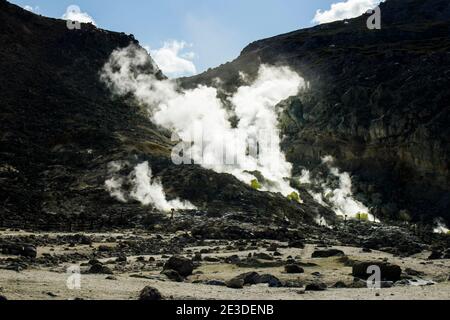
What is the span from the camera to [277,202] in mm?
54219

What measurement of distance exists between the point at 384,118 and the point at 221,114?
3179 centimetres

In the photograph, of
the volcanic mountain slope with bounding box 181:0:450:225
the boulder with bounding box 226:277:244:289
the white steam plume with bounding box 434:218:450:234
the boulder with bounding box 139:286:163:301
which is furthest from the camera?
the volcanic mountain slope with bounding box 181:0:450:225

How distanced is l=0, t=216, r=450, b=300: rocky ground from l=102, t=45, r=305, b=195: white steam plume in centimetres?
3423

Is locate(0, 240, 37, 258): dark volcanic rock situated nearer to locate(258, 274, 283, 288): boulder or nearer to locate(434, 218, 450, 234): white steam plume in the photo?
locate(258, 274, 283, 288): boulder

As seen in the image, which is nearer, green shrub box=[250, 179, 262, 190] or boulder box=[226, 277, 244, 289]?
boulder box=[226, 277, 244, 289]

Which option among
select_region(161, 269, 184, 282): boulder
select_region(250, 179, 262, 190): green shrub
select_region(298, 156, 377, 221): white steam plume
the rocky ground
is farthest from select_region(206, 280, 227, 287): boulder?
select_region(298, 156, 377, 221): white steam plume

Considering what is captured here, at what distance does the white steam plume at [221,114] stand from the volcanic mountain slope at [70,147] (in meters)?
4.01

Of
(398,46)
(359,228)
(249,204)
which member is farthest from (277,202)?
(398,46)

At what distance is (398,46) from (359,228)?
176 feet

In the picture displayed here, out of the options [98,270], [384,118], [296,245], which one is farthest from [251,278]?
[384,118]

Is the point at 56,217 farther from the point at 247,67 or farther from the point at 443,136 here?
the point at 247,67

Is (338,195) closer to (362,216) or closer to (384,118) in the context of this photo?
(362,216)

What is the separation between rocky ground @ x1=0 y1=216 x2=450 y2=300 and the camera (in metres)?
15.1
